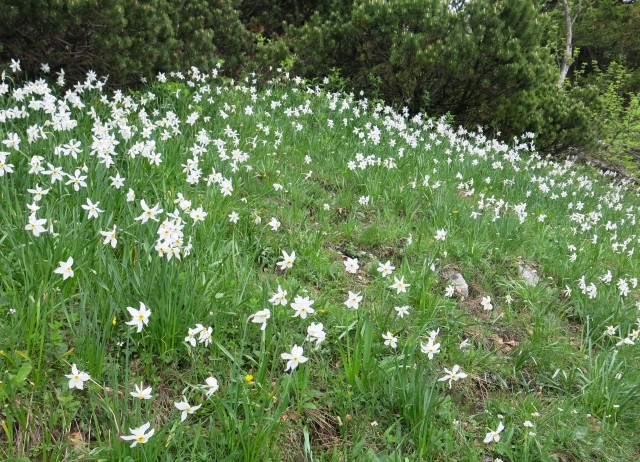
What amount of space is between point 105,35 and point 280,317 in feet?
13.9

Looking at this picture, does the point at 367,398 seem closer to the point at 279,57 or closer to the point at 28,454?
the point at 28,454

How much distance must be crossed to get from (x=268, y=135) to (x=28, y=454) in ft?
13.9

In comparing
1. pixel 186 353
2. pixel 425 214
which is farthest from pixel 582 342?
pixel 186 353

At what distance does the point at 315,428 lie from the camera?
7.31 ft

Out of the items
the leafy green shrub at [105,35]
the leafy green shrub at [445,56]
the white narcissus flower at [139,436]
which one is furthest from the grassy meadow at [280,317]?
the leafy green shrub at [445,56]

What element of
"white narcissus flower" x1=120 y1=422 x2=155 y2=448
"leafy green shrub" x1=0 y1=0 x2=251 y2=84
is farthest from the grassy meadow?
"leafy green shrub" x1=0 y1=0 x2=251 y2=84

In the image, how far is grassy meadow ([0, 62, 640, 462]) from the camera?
1930 millimetres

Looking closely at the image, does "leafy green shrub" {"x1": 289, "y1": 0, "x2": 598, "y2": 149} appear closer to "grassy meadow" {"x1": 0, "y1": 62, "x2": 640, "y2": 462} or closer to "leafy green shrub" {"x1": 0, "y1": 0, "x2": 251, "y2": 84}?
"leafy green shrub" {"x1": 0, "y1": 0, "x2": 251, "y2": 84}

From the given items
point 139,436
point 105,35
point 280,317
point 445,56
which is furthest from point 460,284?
point 445,56

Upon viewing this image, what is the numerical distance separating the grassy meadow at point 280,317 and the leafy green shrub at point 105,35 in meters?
0.60

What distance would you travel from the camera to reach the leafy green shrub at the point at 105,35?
15.4 ft

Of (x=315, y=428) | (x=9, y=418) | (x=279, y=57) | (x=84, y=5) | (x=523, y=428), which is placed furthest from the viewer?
(x=279, y=57)

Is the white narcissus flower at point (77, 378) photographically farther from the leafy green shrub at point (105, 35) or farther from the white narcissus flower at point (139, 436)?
the leafy green shrub at point (105, 35)

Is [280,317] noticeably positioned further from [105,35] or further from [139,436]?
[105,35]
